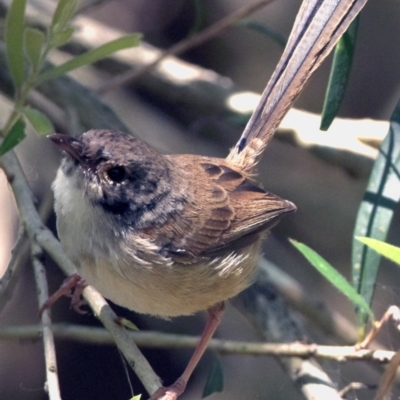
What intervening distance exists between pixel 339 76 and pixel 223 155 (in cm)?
293

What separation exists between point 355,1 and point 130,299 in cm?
176

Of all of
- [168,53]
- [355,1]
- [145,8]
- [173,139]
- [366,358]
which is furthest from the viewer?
[145,8]

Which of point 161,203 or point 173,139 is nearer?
point 161,203

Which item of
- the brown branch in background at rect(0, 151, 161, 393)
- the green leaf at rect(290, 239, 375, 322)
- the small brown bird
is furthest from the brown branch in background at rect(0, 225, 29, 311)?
the green leaf at rect(290, 239, 375, 322)

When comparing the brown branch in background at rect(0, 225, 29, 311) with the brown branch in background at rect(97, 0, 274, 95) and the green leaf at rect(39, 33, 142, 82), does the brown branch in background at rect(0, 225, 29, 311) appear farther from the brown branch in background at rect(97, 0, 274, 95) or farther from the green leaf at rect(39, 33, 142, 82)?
the brown branch in background at rect(97, 0, 274, 95)

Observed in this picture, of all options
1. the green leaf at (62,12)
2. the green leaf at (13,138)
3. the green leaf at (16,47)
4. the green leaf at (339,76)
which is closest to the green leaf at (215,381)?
the green leaf at (339,76)

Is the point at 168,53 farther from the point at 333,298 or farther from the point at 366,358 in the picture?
the point at 333,298

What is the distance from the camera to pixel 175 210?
352cm

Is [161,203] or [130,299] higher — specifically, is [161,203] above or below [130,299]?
above

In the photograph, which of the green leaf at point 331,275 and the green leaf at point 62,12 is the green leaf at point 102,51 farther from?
the green leaf at point 331,275

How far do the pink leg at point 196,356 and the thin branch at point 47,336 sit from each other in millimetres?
629

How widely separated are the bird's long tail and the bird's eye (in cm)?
102

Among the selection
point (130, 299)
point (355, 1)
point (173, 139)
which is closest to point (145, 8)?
point (173, 139)

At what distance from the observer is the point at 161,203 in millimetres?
3467
